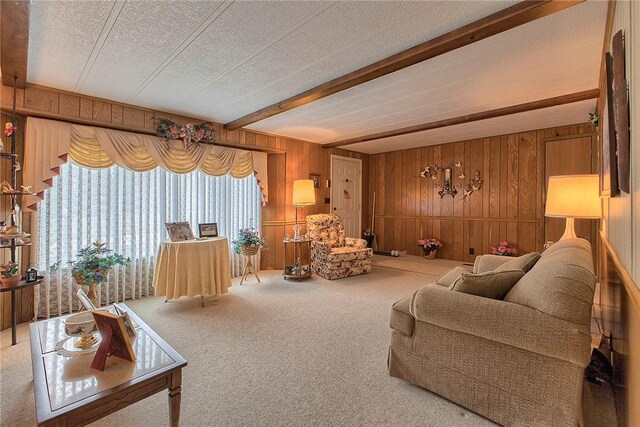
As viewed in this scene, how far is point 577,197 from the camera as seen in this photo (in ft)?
8.33

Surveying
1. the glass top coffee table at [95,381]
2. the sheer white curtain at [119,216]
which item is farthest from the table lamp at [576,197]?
the sheer white curtain at [119,216]

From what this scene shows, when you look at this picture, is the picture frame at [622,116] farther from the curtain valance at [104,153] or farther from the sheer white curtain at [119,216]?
the sheer white curtain at [119,216]

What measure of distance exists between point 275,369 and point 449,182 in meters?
5.14

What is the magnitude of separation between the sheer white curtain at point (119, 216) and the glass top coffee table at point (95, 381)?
1.97 metres

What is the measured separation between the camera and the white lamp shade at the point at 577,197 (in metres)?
2.50

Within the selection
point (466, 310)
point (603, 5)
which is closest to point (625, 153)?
point (466, 310)

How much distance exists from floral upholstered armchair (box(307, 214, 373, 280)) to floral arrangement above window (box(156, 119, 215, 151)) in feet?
6.88

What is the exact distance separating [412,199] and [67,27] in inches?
234

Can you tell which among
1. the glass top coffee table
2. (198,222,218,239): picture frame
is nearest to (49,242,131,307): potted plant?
(198,222,218,239): picture frame

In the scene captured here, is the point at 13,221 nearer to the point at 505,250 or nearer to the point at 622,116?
the point at 622,116

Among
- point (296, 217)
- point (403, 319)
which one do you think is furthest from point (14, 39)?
point (296, 217)

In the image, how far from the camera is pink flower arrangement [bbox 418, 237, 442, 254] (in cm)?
602

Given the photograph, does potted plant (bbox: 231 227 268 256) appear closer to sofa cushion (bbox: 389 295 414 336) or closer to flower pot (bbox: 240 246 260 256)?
flower pot (bbox: 240 246 260 256)

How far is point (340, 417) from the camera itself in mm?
1593
